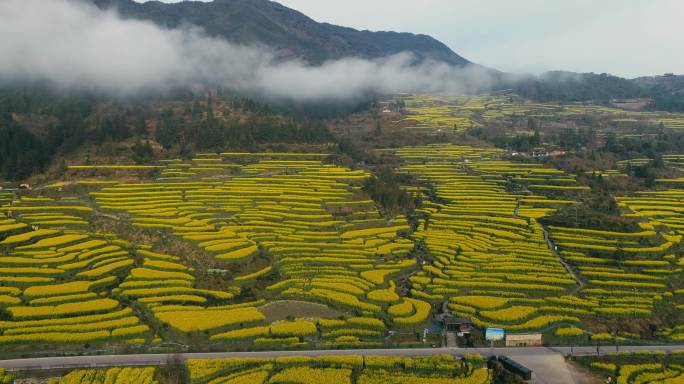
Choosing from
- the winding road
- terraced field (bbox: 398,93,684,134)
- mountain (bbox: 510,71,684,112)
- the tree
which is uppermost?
mountain (bbox: 510,71,684,112)

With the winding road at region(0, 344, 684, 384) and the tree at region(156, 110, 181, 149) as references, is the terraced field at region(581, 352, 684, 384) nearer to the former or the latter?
the winding road at region(0, 344, 684, 384)

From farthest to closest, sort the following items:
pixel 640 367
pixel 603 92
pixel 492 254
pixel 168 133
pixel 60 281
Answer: pixel 603 92, pixel 168 133, pixel 492 254, pixel 60 281, pixel 640 367

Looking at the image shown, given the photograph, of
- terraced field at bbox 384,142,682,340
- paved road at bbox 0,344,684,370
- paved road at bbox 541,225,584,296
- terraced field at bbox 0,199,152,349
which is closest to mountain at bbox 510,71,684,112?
terraced field at bbox 384,142,682,340

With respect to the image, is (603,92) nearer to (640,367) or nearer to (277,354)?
(640,367)

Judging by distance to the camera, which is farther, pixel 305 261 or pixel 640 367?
pixel 305 261

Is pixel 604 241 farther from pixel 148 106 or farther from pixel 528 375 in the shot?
pixel 148 106

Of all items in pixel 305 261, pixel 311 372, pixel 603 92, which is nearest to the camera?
pixel 311 372

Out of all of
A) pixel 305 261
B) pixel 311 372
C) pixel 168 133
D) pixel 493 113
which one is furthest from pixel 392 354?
pixel 493 113

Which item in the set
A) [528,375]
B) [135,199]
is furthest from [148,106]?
[528,375]
